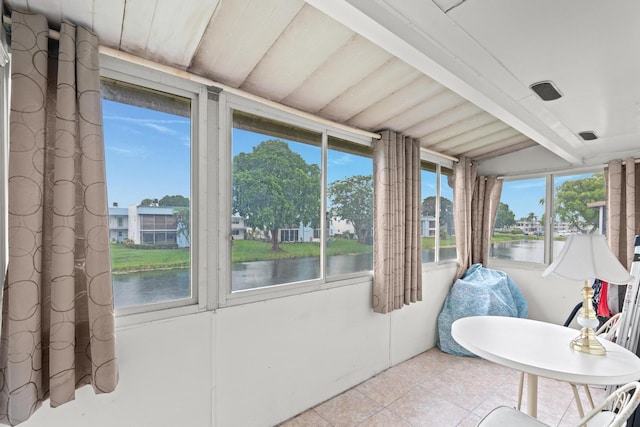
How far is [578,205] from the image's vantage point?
10.5 ft

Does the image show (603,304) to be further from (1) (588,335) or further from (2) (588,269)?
(2) (588,269)

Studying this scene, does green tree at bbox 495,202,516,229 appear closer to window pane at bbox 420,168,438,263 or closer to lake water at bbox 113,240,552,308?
window pane at bbox 420,168,438,263

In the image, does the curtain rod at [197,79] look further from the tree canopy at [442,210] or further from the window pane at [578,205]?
the window pane at [578,205]

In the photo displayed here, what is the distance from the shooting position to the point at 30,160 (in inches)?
43.4

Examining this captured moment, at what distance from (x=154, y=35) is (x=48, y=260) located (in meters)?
1.06

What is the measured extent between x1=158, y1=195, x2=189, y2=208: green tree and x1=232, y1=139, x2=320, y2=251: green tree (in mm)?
281

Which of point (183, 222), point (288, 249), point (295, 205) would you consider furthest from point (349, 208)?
point (183, 222)

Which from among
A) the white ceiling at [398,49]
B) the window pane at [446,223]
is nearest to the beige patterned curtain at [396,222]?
the white ceiling at [398,49]

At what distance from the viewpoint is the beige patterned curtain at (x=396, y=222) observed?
2.47 meters

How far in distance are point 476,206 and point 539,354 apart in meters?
2.44

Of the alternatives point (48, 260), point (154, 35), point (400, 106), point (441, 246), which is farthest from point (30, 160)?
point (441, 246)

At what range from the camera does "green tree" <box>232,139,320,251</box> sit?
74.0 inches

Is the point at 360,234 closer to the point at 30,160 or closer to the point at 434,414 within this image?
the point at 434,414

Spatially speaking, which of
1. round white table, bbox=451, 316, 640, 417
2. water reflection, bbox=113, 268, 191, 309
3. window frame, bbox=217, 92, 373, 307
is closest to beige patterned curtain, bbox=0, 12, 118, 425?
water reflection, bbox=113, 268, 191, 309
